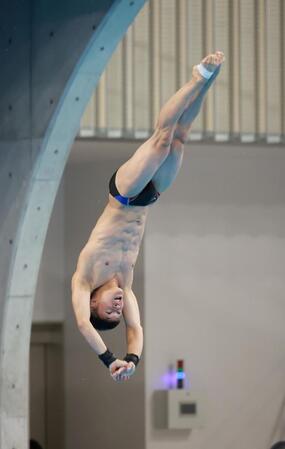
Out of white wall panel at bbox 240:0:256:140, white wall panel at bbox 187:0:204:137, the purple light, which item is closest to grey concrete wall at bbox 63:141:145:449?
the purple light

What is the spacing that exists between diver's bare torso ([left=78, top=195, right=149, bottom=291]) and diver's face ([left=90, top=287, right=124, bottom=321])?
0.35ft

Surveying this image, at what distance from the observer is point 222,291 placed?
11.9 meters

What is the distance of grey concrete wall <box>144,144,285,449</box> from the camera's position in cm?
1173

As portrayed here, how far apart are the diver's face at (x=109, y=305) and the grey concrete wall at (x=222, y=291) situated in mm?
5070

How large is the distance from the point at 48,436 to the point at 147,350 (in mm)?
1937

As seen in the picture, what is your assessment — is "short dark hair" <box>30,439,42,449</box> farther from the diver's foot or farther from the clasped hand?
the diver's foot

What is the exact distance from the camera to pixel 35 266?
24.5 feet

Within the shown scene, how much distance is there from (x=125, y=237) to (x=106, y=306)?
40 centimetres

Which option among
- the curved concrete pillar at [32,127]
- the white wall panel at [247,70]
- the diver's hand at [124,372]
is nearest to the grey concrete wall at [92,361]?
the white wall panel at [247,70]

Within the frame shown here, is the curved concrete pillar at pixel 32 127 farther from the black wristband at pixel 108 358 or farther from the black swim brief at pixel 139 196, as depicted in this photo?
the black wristband at pixel 108 358

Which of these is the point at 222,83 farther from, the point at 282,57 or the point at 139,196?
the point at 139,196

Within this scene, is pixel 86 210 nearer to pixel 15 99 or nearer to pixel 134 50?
pixel 134 50

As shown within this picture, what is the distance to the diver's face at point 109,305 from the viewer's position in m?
6.51

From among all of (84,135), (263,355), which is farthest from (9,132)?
(263,355)
